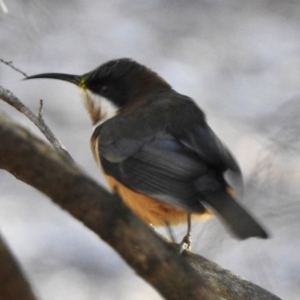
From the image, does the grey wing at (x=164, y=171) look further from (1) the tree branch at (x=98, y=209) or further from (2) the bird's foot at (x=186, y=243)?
(1) the tree branch at (x=98, y=209)

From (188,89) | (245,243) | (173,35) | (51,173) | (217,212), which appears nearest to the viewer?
(51,173)

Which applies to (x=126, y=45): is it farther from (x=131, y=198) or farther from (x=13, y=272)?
(x=13, y=272)

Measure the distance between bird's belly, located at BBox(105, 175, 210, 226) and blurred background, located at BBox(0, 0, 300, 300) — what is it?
0.29 metres

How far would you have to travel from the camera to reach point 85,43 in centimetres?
713

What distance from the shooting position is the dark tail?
3018 mm

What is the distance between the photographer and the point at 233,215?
3154mm

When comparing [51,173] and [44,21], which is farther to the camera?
[44,21]

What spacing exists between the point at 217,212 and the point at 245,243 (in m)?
2.39

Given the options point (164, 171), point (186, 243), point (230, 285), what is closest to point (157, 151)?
point (164, 171)

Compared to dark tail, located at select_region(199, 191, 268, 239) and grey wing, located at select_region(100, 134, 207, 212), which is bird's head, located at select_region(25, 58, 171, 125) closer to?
grey wing, located at select_region(100, 134, 207, 212)

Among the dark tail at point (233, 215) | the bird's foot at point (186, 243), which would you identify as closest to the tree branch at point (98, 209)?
the dark tail at point (233, 215)

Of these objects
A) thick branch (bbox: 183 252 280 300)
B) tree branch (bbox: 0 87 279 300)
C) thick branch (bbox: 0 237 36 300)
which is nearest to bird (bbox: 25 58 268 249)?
thick branch (bbox: 183 252 280 300)

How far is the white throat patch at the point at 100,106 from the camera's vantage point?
4168 millimetres

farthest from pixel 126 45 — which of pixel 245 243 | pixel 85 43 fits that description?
pixel 245 243
